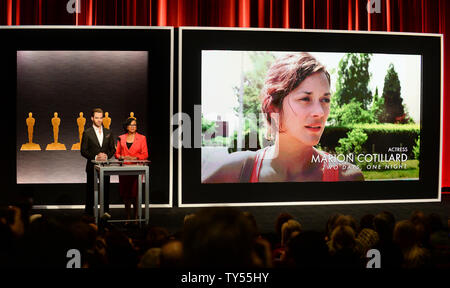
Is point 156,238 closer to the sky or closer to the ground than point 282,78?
closer to the ground

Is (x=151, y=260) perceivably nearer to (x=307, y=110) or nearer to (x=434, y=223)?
(x=434, y=223)

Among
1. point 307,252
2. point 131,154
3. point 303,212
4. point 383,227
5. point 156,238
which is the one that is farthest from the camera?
point 303,212

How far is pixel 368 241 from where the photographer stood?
2.87 m

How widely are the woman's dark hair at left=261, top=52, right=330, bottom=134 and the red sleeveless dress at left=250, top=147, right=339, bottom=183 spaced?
547 millimetres

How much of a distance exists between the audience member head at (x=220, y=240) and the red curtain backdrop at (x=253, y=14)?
24.5 feet

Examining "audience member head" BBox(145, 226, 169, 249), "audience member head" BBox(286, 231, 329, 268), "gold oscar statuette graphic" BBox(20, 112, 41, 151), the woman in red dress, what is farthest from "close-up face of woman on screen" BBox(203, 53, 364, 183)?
"audience member head" BBox(286, 231, 329, 268)

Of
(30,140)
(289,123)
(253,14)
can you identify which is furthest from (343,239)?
(253,14)

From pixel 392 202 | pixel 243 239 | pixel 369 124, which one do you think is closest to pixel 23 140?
pixel 369 124

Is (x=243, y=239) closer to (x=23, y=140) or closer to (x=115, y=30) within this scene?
(x=115, y=30)

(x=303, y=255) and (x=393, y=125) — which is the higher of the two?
(x=393, y=125)

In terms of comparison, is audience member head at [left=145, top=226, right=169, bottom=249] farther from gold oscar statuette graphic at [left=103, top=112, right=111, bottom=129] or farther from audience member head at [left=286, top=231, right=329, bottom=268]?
gold oscar statuette graphic at [left=103, top=112, right=111, bottom=129]

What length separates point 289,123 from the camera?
7145mm

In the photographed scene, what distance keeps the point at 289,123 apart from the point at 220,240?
5957mm
